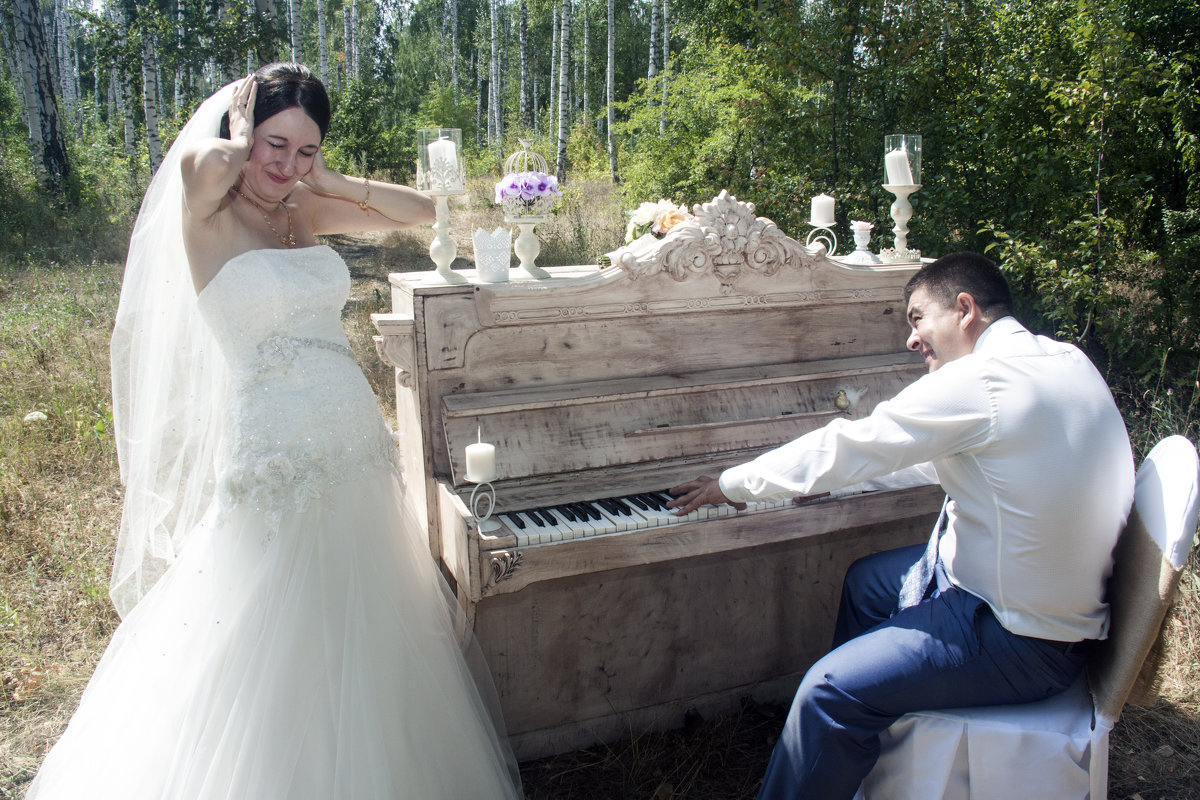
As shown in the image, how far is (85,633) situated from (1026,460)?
3637 millimetres

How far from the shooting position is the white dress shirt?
206cm

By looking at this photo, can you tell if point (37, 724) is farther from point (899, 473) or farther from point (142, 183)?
point (142, 183)

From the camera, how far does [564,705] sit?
3107 mm

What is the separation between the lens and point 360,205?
2762 millimetres

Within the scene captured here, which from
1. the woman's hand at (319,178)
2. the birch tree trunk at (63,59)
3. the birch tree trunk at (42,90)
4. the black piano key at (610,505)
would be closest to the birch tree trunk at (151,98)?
the birch tree trunk at (42,90)

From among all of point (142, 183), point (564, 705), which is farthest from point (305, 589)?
point (142, 183)

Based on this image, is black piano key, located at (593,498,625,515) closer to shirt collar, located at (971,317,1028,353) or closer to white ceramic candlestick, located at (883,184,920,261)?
shirt collar, located at (971,317,1028,353)

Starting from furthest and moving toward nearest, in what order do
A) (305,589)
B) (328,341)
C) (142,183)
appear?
1. (142,183)
2. (328,341)
3. (305,589)

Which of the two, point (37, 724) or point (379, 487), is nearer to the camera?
point (379, 487)

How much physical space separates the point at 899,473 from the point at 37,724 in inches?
127

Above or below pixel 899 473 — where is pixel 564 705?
below

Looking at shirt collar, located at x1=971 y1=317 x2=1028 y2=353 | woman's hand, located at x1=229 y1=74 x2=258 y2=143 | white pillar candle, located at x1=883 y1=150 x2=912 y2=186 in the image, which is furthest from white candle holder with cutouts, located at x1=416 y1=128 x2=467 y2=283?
white pillar candle, located at x1=883 y1=150 x2=912 y2=186

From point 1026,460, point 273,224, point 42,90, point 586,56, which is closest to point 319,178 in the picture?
point 273,224

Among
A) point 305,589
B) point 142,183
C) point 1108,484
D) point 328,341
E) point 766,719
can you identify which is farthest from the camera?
point 142,183
